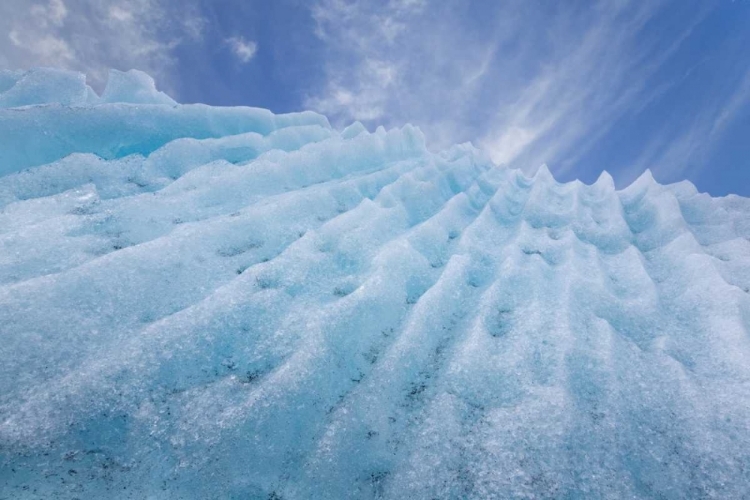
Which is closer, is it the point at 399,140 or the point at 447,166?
the point at 447,166

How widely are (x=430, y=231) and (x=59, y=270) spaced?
13.3 feet

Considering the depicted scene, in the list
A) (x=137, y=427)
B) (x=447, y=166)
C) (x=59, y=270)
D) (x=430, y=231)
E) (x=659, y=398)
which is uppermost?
(x=447, y=166)

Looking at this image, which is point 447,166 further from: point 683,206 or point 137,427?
point 137,427

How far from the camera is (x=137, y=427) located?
8.23 ft

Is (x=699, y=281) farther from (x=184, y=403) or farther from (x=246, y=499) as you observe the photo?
(x=184, y=403)

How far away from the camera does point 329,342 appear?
325 cm

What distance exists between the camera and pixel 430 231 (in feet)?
17.5

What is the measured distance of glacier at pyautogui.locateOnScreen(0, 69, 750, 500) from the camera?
2430 millimetres

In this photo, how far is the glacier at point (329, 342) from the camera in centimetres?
243

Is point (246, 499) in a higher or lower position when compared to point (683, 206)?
lower

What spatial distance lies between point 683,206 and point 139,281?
8819 mm

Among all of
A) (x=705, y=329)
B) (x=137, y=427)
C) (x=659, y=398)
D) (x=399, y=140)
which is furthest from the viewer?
(x=399, y=140)

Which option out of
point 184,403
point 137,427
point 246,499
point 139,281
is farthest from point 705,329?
point 139,281

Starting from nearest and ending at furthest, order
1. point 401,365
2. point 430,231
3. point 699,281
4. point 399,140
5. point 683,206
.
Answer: point 401,365
point 699,281
point 430,231
point 683,206
point 399,140
